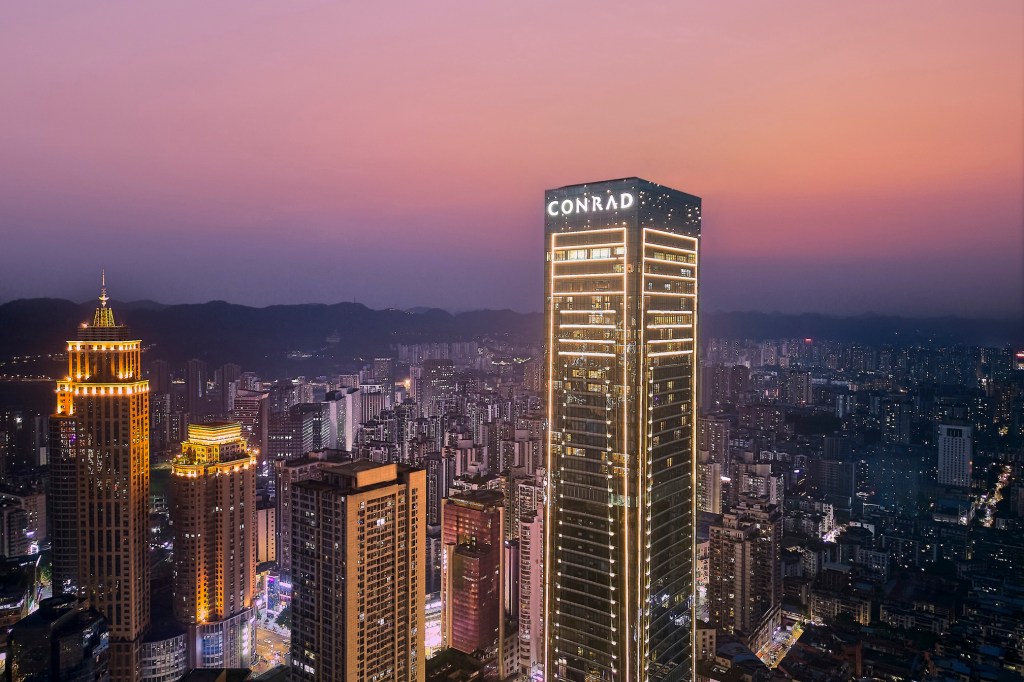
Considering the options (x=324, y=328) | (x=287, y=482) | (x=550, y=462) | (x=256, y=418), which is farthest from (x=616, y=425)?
(x=324, y=328)

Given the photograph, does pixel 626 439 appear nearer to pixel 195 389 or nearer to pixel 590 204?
pixel 590 204

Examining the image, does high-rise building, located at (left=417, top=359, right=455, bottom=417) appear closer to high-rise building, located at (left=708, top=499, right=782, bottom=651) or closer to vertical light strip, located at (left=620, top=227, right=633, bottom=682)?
high-rise building, located at (left=708, top=499, right=782, bottom=651)

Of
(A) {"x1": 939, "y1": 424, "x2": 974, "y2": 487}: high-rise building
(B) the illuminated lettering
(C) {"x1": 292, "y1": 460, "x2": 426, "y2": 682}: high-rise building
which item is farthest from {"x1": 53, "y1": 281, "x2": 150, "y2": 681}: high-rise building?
(A) {"x1": 939, "y1": 424, "x2": 974, "y2": 487}: high-rise building

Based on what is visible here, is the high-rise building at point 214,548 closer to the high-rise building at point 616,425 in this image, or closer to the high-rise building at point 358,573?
the high-rise building at point 358,573

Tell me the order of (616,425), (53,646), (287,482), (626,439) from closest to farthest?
(626,439) < (616,425) < (53,646) < (287,482)

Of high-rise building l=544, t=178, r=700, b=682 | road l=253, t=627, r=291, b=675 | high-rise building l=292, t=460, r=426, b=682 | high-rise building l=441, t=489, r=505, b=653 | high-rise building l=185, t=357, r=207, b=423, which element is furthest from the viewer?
high-rise building l=185, t=357, r=207, b=423
